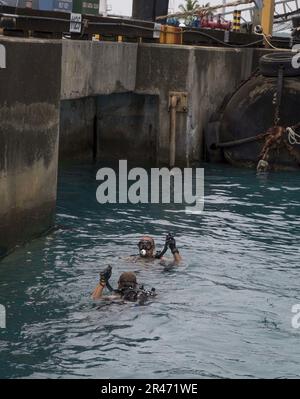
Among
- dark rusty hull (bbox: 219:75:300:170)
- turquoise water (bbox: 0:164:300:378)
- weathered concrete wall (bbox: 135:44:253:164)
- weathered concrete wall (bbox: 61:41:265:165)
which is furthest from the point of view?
dark rusty hull (bbox: 219:75:300:170)

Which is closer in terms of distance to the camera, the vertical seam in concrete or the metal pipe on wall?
the metal pipe on wall

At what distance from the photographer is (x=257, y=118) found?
26094 millimetres

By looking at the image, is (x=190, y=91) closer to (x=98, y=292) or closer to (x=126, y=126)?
(x=126, y=126)

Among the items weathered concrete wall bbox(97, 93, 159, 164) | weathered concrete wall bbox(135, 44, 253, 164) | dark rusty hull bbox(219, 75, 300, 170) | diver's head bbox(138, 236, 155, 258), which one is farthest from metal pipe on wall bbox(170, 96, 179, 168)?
diver's head bbox(138, 236, 155, 258)

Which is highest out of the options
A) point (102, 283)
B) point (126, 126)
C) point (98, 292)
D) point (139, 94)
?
point (139, 94)

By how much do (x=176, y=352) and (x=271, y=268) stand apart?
4.43m

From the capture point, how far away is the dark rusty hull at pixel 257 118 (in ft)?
84.3

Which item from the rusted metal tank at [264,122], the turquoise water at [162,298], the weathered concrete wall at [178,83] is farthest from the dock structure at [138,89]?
the turquoise water at [162,298]

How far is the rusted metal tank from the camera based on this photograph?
1006 inches

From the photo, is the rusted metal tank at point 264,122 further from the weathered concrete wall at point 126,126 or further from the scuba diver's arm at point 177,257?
the scuba diver's arm at point 177,257

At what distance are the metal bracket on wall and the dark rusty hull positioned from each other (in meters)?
1.40

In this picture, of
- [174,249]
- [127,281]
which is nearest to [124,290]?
[127,281]

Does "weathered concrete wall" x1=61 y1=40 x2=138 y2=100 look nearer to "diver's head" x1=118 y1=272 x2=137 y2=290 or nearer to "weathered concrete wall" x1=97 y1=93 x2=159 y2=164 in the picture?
"weathered concrete wall" x1=97 y1=93 x2=159 y2=164

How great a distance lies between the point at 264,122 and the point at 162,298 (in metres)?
12.6
